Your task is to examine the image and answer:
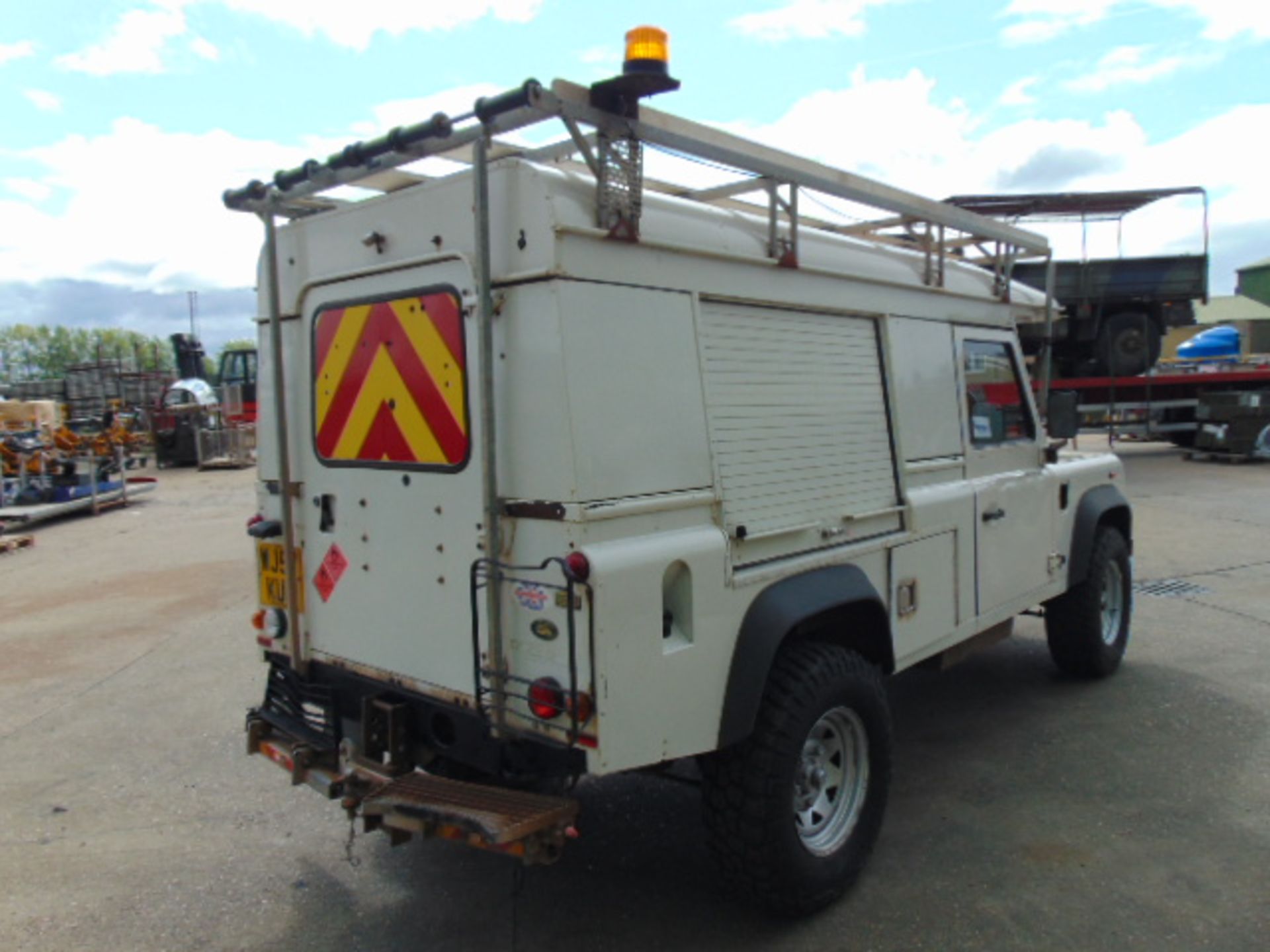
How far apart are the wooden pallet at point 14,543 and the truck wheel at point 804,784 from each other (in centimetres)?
1184

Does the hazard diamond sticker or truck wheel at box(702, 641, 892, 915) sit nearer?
truck wheel at box(702, 641, 892, 915)

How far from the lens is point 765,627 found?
3.01 metres

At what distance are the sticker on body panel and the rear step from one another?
567 millimetres

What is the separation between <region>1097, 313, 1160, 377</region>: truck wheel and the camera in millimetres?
16625

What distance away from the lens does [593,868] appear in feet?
11.8

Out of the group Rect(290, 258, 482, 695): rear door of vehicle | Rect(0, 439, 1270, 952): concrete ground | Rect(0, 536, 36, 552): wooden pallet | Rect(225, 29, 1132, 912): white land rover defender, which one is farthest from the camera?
Rect(0, 536, 36, 552): wooden pallet

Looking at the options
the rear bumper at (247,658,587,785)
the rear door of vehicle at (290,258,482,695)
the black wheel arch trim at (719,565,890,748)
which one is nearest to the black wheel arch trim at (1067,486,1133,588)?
the black wheel arch trim at (719,565,890,748)

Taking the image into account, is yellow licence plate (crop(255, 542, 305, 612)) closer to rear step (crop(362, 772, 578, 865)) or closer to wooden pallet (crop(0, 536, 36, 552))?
rear step (crop(362, 772, 578, 865))

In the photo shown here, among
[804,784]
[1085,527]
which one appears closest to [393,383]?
[804,784]

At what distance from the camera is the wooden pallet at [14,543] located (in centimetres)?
1167

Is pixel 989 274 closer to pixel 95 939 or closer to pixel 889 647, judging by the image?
pixel 889 647

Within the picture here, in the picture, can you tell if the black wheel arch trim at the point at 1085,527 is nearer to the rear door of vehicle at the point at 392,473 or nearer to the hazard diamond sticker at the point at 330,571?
the rear door of vehicle at the point at 392,473

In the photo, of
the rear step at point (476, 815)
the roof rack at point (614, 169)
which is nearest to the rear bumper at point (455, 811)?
the rear step at point (476, 815)

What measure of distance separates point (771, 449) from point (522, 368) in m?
1.01
